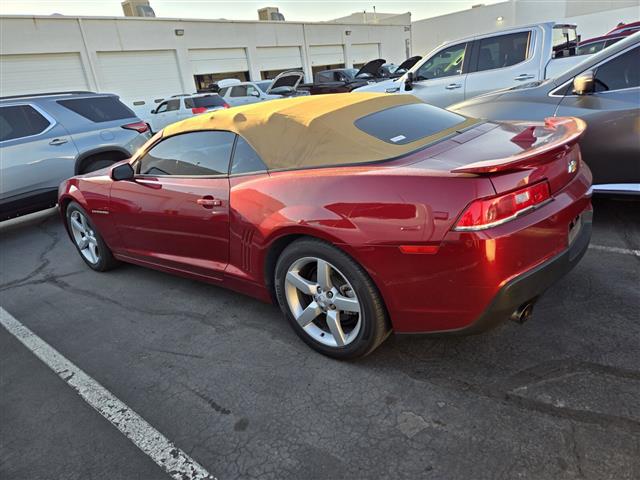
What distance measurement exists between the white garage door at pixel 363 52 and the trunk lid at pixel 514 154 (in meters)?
33.2

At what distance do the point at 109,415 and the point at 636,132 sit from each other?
433 cm

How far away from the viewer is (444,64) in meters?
7.87

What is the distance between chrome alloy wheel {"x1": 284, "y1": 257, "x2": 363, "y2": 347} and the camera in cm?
249

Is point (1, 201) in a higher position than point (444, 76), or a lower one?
lower

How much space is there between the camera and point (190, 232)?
3248 mm

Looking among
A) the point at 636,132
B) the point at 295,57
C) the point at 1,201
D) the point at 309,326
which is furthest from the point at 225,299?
the point at 295,57

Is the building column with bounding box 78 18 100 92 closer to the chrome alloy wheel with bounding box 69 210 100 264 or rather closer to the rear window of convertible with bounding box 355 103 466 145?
the chrome alloy wheel with bounding box 69 210 100 264

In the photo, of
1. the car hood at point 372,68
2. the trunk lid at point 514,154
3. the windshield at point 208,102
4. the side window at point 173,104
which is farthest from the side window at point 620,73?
the side window at point 173,104

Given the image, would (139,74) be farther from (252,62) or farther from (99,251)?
(99,251)

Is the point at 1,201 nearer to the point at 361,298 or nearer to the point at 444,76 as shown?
the point at 361,298

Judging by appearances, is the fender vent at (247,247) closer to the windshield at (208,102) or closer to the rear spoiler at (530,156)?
the rear spoiler at (530,156)

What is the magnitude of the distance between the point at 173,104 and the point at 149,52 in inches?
348

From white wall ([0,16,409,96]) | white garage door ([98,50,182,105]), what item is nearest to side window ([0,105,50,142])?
white wall ([0,16,409,96])

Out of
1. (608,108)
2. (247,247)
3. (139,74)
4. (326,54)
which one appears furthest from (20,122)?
(326,54)
